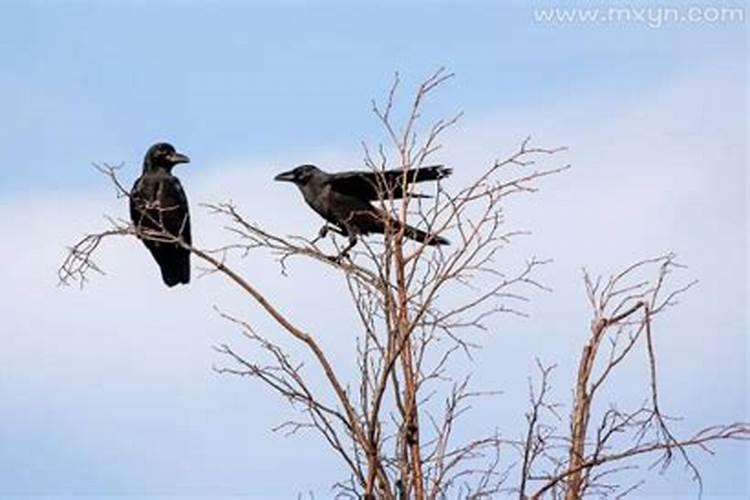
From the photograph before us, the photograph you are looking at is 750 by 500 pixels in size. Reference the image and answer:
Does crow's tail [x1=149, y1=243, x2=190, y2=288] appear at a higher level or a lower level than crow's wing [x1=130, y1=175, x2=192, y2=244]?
lower

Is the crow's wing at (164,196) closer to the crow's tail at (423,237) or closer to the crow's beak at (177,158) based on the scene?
the crow's beak at (177,158)

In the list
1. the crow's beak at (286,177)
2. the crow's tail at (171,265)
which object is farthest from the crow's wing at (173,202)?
the crow's beak at (286,177)

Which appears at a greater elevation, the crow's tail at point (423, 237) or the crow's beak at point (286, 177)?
the crow's beak at point (286, 177)

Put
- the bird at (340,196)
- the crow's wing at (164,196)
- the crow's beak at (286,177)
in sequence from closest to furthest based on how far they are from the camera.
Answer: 1. the bird at (340,196)
2. the crow's beak at (286,177)
3. the crow's wing at (164,196)

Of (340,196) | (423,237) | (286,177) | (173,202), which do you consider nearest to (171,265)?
(173,202)

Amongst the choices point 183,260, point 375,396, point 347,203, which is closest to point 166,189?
point 183,260

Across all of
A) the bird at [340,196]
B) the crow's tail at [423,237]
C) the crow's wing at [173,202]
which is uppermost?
the crow's wing at [173,202]

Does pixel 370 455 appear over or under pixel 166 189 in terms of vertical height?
under

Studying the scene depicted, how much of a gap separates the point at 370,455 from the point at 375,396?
0.65 feet

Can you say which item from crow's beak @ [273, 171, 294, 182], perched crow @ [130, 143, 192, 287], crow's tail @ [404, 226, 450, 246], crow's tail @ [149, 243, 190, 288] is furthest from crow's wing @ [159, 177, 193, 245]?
crow's tail @ [404, 226, 450, 246]

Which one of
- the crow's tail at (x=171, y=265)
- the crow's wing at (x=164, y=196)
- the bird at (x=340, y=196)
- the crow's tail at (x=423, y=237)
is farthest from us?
the crow's tail at (x=171, y=265)

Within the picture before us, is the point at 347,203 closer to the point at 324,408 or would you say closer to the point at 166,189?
the point at 166,189

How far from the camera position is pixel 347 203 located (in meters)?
9.09

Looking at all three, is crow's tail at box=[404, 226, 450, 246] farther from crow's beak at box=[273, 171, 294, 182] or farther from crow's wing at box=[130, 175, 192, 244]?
crow's wing at box=[130, 175, 192, 244]
